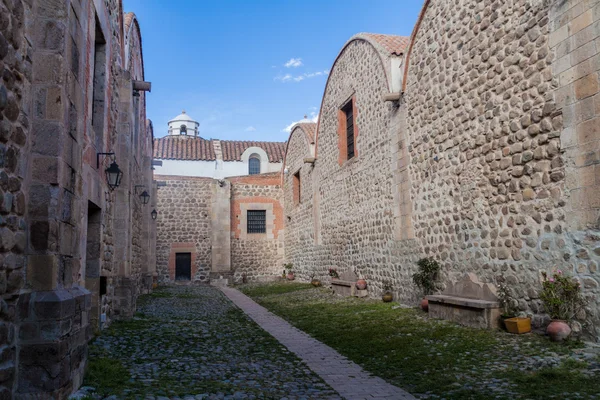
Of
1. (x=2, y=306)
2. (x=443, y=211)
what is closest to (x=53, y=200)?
(x=2, y=306)

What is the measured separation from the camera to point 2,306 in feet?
10.6

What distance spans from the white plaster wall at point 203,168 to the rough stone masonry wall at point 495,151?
Result: 18.1 metres

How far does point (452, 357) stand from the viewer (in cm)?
543

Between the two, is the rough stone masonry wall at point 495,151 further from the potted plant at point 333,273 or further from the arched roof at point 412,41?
the potted plant at point 333,273

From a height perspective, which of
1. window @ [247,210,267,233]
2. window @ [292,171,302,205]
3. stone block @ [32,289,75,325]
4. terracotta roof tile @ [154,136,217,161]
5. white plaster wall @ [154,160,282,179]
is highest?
terracotta roof tile @ [154,136,217,161]

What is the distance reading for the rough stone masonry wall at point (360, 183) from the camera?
11.3 metres

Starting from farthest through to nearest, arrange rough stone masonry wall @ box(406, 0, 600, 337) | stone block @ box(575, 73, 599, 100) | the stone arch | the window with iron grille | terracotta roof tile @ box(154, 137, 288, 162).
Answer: terracotta roof tile @ box(154, 137, 288, 162) < the window with iron grille < the stone arch < rough stone masonry wall @ box(406, 0, 600, 337) < stone block @ box(575, 73, 599, 100)

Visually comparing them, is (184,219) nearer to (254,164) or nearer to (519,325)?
(254,164)

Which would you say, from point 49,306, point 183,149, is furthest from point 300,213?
point 49,306

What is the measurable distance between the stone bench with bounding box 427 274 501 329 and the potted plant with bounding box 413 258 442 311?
0.50m

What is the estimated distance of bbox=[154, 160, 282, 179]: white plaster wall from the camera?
26.0 metres

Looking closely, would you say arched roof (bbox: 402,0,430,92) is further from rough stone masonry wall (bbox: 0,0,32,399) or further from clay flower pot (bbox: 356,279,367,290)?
rough stone masonry wall (bbox: 0,0,32,399)

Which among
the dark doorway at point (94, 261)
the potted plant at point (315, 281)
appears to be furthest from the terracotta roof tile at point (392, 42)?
the potted plant at point (315, 281)

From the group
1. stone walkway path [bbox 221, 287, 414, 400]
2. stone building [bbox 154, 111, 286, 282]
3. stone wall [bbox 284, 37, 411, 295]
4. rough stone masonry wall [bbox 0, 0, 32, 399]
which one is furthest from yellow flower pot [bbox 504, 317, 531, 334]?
stone building [bbox 154, 111, 286, 282]
